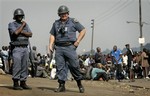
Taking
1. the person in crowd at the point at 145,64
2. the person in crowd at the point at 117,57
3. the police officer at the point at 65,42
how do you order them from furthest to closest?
the person in crowd at the point at 145,64 < the person in crowd at the point at 117,57 < the police officer at the point at 65,42

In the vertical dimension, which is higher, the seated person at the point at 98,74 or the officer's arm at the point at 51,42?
the officer's arm at the point at 51,42

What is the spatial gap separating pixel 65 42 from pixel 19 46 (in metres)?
0.98

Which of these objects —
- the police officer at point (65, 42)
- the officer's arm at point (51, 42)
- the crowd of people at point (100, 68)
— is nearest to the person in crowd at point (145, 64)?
the crowd of people at point (100, 68)

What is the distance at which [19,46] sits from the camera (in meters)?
9.11

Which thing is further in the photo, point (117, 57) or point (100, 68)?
point (100, 68)

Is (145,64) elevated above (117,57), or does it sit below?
below

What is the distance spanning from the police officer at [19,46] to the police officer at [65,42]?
58 centimetres

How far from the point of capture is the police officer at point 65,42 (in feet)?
29.8

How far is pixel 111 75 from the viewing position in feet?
81.1

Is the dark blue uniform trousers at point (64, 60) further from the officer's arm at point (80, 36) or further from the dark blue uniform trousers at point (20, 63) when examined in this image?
the dark blue uniform trousers at point (20, 63)

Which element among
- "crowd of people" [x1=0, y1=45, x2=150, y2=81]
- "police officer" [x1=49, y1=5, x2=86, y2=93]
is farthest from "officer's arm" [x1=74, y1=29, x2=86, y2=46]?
"crowd of people" [x1=0, y1=45, x2=150, y2=81]

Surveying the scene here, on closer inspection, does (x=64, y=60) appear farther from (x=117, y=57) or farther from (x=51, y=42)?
(x=117, y=57)

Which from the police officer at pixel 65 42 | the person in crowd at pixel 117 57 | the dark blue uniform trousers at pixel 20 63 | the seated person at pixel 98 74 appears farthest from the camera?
the person in crowd at pixel 117 57

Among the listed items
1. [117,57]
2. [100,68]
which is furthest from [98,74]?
[117,57]
